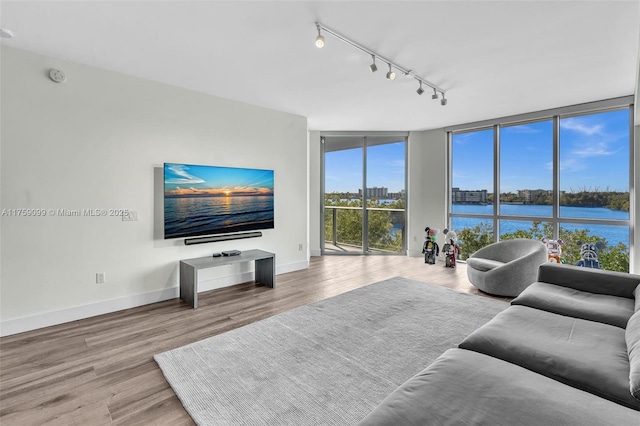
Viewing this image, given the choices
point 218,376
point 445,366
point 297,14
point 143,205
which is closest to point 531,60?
point 297,14

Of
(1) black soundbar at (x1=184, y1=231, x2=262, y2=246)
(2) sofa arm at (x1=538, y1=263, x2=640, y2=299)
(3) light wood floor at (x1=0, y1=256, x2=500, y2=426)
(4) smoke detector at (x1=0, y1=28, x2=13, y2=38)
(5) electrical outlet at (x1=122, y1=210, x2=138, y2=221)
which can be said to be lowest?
(3) light wood floor at (x1=0, y1=256, x2=500, y2=426)

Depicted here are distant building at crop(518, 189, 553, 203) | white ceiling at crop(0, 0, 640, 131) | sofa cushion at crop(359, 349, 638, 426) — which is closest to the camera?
sofa cushion at crop(359, 349, 638, 426)

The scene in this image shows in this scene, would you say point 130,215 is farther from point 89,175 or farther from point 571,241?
point 571,241

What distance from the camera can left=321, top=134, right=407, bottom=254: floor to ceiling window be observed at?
21.1 feet

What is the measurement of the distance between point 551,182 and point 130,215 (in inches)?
236

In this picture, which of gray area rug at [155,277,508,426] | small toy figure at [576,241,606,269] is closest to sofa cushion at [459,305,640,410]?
gray area rug at [155,277,508,426]

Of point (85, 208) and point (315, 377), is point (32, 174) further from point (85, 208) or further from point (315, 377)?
point (315, 377)

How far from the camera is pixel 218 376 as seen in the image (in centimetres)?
206

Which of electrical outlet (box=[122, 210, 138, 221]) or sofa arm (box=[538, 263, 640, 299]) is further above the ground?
electrical outlet (box=[122, 210, 138, 221])

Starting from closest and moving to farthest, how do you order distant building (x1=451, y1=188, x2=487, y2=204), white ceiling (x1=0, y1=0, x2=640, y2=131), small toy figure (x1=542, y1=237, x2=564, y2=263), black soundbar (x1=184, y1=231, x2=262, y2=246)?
white ceiling (x1=0, y1=0, x2=640, y2=131), black soundbar (x1=184, y1=231, x2=262, y2=246), small toy figure (x1=542, y1=237, x2=564, y2=263), distant building (x1=451, y1=188, x2=487, y2=204)

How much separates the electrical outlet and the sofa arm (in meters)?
4.25

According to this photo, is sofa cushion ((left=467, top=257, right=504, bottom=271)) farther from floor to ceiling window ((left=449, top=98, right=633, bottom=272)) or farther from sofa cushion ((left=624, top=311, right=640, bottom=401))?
sofa cushion ((left=624, top=311, right=640, bottom=401))

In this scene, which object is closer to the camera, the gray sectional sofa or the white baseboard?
the gray sectional sofa

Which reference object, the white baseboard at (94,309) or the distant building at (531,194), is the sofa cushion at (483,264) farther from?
the white baseboard at (94,309)
